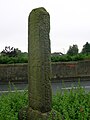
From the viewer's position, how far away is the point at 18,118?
180 inches

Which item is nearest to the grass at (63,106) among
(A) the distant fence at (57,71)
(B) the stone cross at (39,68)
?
(B) the stone cross at (39,68)

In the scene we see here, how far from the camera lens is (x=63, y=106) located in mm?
4652

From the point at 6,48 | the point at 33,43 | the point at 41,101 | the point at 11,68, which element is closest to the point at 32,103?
the point at 41,101

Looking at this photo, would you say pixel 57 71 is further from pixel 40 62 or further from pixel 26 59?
pixel 40 62

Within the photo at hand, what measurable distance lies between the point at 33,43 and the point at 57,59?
16.1 meters

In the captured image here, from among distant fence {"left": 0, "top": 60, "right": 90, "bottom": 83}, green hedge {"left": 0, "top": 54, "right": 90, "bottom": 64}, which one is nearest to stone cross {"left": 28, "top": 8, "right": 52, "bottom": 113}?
distant fence {"left": 0, "top": 60, "right": 90, "bottom": 83}

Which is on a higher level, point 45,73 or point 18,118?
point 45,73

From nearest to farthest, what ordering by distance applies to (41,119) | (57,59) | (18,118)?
1. (41,119)
2. (18,118)
3. (57,59)

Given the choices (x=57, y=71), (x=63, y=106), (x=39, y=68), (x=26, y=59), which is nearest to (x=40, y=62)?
(x=39, y=68)

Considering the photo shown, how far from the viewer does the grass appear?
4174mm

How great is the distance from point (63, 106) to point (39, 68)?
0.70 meters

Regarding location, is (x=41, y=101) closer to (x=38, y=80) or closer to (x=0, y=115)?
(x=38, y=80)

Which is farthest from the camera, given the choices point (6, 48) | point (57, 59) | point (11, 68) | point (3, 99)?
point (6, 48)

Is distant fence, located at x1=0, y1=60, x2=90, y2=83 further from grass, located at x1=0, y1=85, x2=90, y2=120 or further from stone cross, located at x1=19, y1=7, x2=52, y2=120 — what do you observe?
stone cross, located at x1=19, y1=7, x2=52, y2=120
